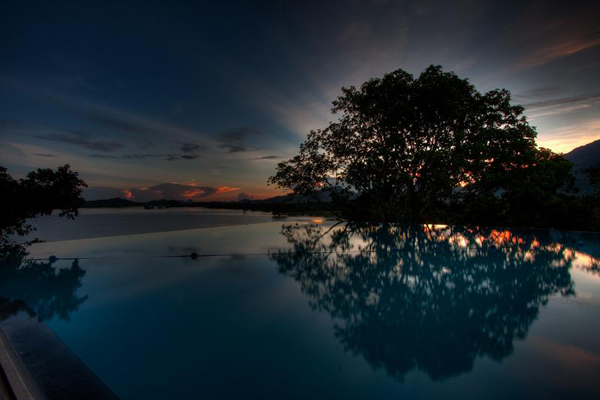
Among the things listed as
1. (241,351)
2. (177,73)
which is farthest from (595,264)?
(177,73)

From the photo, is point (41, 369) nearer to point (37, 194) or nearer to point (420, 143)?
point (37, 194)

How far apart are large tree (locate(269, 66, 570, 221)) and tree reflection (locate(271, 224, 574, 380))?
18.7 feet

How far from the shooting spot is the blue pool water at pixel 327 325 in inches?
83.0

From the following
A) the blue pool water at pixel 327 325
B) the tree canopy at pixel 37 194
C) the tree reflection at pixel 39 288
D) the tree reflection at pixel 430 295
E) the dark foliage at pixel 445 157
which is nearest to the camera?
the blue pool water at pixel 327 325

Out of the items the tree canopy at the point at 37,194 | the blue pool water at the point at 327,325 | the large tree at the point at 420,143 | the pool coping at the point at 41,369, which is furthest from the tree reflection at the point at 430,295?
the tree canopy at the point at 37,194

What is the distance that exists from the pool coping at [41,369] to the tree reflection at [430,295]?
2.20m

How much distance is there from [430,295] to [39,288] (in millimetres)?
6775

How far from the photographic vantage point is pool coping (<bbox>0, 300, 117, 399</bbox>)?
172 centimetres

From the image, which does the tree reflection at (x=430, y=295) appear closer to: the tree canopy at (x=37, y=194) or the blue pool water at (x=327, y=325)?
the blue pool water at (x=327, y=325)

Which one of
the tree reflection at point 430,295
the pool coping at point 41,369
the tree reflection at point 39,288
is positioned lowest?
the tree reflection at point 430,295

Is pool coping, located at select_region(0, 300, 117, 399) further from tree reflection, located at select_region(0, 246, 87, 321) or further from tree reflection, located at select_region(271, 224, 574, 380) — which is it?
tree reflection, located at select_region(271, 224, 574, 380)

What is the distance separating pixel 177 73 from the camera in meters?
14.6

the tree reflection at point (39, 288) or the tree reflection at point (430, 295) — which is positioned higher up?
the tree reflection at point (39, 288)

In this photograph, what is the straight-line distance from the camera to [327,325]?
10.7ft
